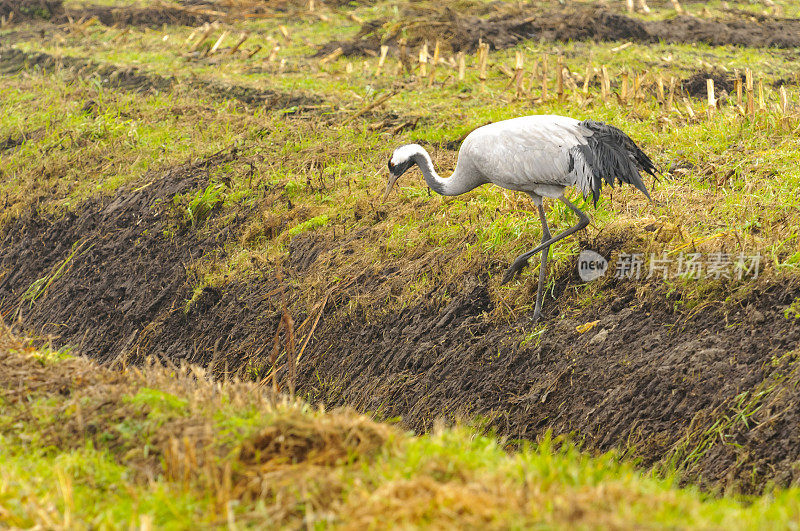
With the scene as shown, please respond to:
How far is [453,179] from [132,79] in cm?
1035

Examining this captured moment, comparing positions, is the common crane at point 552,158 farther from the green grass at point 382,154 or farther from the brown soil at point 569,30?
the brown soil at point 569,30

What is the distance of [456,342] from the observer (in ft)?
21.4

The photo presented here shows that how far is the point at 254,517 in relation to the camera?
10.9 ft

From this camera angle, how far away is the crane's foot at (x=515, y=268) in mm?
6472

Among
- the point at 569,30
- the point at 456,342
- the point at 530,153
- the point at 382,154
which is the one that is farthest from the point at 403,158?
the point at 569,30

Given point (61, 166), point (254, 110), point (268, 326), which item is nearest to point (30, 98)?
point (61, 166)

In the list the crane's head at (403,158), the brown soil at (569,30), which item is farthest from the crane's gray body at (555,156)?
the brown soil at (569,30)

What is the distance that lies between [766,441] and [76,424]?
151 inches

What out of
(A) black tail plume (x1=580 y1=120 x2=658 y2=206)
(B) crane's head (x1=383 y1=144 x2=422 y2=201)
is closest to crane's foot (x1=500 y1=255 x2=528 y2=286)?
(A) black tail plume (x1=580 y1=120 x2=658 y2=206)

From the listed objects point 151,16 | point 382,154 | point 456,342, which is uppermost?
point 151,16

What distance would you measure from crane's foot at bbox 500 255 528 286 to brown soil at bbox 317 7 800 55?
939cm

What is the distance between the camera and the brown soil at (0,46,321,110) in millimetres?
12555

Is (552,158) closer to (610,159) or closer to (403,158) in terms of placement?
(610,159)
